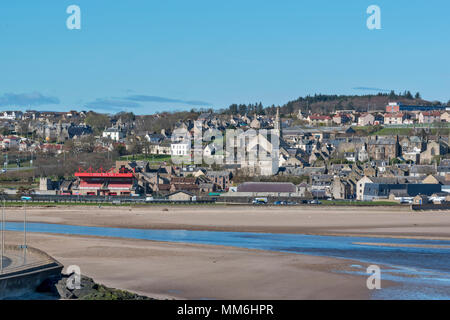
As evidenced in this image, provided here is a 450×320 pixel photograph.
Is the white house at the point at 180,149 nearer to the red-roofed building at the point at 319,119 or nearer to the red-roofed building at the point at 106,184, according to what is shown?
the red-roofed building at the point at 106,184

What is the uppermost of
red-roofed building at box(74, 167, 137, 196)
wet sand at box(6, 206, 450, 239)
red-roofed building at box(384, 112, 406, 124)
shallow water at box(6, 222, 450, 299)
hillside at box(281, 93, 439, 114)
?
hillside at box(281, 93, 439, 114)

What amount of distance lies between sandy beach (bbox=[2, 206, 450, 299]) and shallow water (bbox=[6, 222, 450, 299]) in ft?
4.25

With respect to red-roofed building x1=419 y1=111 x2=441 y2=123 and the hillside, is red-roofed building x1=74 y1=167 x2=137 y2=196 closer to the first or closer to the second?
red-roofed building x1=419 y1=111 x2=441 y2=123

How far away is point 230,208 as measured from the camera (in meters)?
52.9

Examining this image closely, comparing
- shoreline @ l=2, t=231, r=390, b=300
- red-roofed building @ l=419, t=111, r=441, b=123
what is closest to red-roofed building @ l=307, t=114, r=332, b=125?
red-roofed building @ l=419, t=111, r=441, b=123

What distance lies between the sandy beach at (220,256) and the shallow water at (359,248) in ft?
4.25

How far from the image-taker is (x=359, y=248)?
3067cm

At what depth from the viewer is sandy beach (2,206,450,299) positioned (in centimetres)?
2125

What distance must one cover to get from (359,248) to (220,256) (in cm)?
674

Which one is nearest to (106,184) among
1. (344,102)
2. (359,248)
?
(359,248)

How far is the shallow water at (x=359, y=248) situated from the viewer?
21656 millimetres

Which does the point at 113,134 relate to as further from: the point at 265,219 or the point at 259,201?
the point at 265,219

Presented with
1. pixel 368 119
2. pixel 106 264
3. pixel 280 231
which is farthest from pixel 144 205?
pixel 368 119
